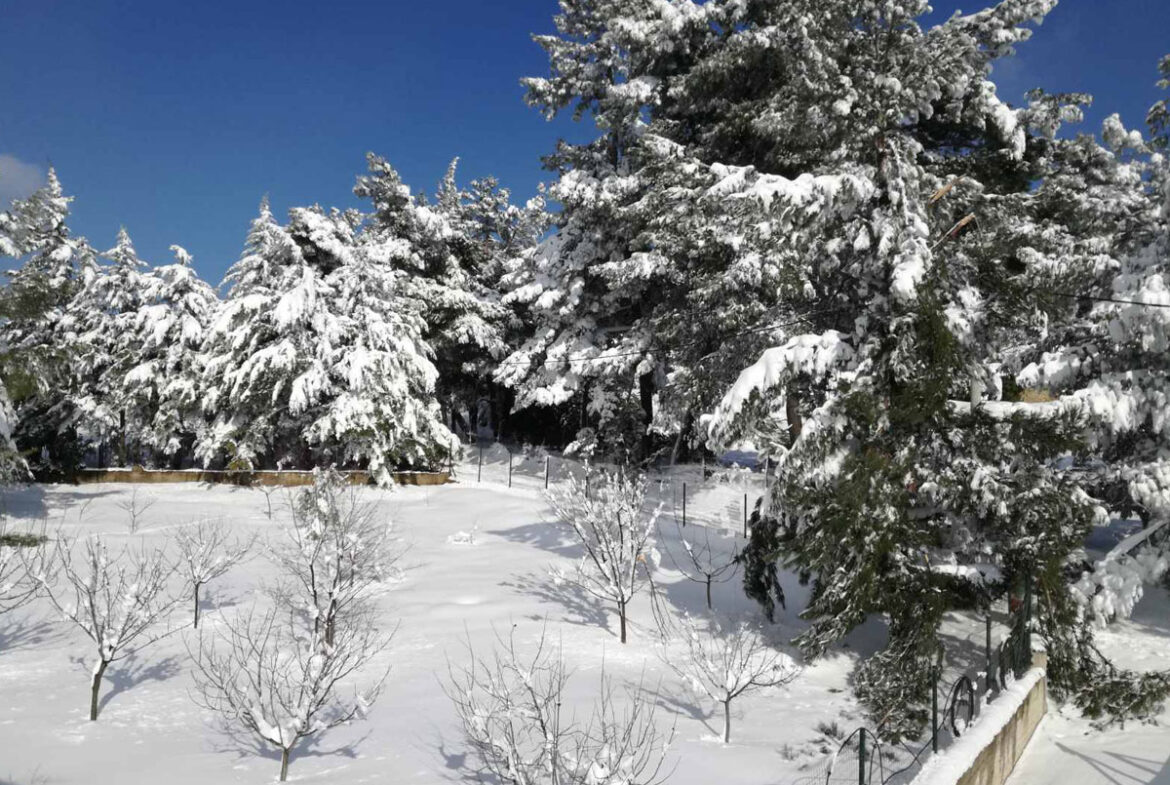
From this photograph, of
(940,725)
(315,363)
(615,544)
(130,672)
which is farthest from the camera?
(315,363)

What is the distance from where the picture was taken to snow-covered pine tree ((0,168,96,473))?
699 inches

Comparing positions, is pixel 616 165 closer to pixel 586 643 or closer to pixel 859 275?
pixel 859 275

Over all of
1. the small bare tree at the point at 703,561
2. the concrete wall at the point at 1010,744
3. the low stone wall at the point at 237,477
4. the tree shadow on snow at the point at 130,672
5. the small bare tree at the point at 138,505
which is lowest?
the tree shadow on snow at the point at 130,672

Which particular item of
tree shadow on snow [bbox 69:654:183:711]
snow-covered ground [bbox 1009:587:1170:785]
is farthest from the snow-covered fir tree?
tree shadow on snow [bbox 69:654:183:711]

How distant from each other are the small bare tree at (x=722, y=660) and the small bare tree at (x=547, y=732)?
2.55 ft

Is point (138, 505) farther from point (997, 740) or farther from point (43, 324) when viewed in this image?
point (997, 740)

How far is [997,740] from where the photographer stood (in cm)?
708

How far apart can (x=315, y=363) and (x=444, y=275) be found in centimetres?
928

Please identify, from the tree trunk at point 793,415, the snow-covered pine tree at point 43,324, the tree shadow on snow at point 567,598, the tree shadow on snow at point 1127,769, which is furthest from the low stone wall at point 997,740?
the snow-covered pine tree at point 43,324

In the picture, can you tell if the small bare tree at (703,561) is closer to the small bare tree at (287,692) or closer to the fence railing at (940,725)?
the fence railing at (940,725)

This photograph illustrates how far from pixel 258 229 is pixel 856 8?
782 inches

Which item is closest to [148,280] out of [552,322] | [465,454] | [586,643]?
[465,454]

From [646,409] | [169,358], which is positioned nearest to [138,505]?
[169,358]

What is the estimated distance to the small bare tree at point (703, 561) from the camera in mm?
14312
